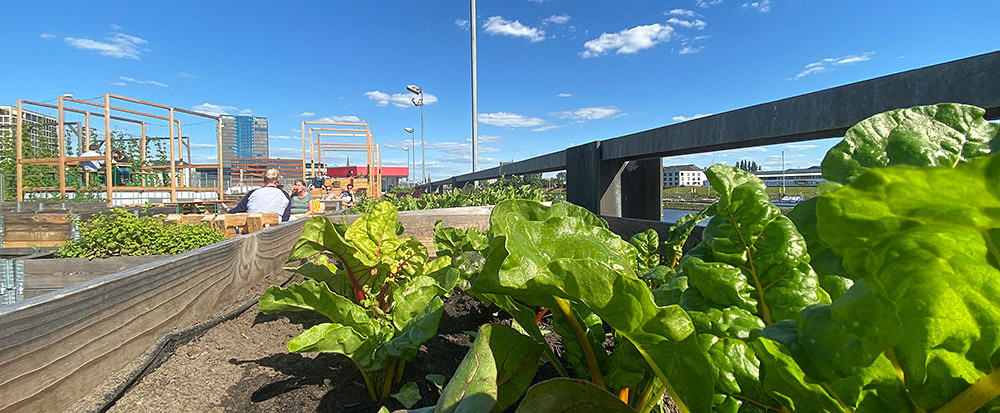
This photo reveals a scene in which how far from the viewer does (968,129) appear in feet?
1.71

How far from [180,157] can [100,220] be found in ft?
47.8

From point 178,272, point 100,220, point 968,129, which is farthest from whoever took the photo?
point 100,220

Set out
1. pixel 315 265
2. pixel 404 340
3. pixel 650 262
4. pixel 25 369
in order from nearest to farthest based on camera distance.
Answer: pixel 25 369 → pixel 404 340 → pixel 650 262 → pixel 315 265

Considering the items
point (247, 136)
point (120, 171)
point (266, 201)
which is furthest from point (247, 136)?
point (266, 201)

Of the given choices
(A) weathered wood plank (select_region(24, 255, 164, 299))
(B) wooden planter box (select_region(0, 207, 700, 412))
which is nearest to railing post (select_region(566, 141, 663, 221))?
(B) wooden planter box (select_region(0, 207, 700, 412))

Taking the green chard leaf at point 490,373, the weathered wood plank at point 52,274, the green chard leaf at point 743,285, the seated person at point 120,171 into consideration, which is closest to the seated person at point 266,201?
the weathered wood plank at point 52,274

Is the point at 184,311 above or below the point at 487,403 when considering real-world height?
below

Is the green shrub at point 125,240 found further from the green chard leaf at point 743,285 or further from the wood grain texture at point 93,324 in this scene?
the green chard leaf at point 743,285

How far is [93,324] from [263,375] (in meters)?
0.50

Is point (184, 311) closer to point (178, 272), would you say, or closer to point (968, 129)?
point (178, 272)

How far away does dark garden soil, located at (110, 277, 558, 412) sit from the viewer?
1366mm

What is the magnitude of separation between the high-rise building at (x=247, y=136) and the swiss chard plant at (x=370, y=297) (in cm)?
10481

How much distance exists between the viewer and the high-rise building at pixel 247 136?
102912mm

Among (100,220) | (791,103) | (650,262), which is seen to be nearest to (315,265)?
(650,262)
